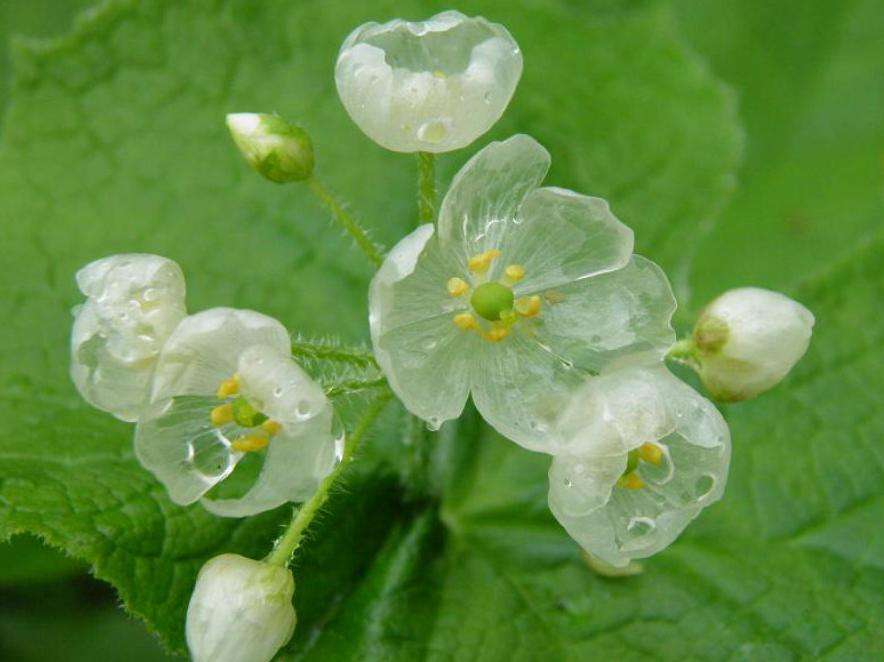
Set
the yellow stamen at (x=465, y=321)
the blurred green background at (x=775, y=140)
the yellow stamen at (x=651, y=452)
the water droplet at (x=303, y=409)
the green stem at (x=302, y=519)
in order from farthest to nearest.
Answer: the blurred green background at (x=775, y=140)
the yellow stamen at (x=465, y=321)
the yellow stamen at (x=651, y=452)
the green stem at (x=302, y=519)
the water droplet at (x=303, y=409)

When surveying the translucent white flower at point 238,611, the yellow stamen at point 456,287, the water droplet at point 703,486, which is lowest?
the translucent white flower at point 238,611

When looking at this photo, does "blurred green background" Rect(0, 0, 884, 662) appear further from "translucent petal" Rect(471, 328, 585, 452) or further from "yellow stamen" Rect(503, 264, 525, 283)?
"translucent petal" Rect(471, 328, 585, 452)

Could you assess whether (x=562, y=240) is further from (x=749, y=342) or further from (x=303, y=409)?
(x=303, y=409)

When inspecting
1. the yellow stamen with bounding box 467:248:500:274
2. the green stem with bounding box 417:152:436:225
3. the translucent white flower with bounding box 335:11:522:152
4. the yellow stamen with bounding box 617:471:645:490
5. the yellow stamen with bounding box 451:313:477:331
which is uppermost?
the translucent white flower with bounding box 335:11:522:152

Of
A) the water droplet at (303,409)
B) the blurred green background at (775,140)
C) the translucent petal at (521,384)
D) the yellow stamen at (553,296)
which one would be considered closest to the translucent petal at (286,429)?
the water droplet at (303,409)

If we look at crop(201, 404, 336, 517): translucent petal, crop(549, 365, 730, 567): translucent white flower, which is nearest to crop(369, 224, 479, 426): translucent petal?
crop(201, 404, 336, 517): translucent petal

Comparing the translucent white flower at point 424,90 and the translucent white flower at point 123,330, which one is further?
the translucent white flower at point 424,90

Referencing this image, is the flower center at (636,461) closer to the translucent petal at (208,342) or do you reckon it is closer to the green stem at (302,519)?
the green stem at (302,519)
